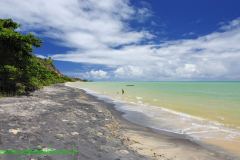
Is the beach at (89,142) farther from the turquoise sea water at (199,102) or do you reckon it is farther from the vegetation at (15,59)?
the vegetation at (15,59)

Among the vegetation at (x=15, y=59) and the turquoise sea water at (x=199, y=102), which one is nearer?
the turquoise sea water at (x=199, y=102)

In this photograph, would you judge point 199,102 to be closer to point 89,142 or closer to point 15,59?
point 15,59

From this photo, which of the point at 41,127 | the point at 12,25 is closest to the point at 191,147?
the point at 41,127

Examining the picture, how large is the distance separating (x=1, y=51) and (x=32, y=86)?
4798 millimetres

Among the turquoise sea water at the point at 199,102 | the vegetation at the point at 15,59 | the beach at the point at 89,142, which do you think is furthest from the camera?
the vegetation at the point at 15,59

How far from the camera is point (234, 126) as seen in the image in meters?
17.2

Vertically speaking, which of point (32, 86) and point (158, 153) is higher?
point (32, 86)

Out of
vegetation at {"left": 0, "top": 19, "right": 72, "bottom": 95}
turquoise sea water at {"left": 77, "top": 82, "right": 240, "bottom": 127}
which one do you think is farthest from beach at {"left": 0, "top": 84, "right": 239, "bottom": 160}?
vegetation at {"left": 0, "top": 19, "right": 72, "bottom": 95}

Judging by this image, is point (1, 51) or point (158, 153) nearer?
point (158, 153)

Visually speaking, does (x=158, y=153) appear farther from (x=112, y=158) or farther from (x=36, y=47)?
(x=36, y=47)

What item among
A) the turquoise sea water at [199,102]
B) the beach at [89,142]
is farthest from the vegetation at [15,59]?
the turquoise sea water at [199,102]

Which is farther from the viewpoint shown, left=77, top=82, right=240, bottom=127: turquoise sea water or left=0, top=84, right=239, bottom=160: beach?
left=77, top=82, right=240, bottom=127: turquoise sea water

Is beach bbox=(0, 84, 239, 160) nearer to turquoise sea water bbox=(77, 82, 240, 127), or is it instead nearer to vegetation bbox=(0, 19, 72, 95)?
turquoise sea water bbox=(77, 82, 240, 127)

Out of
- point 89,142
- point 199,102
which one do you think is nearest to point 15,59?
point 89,142
